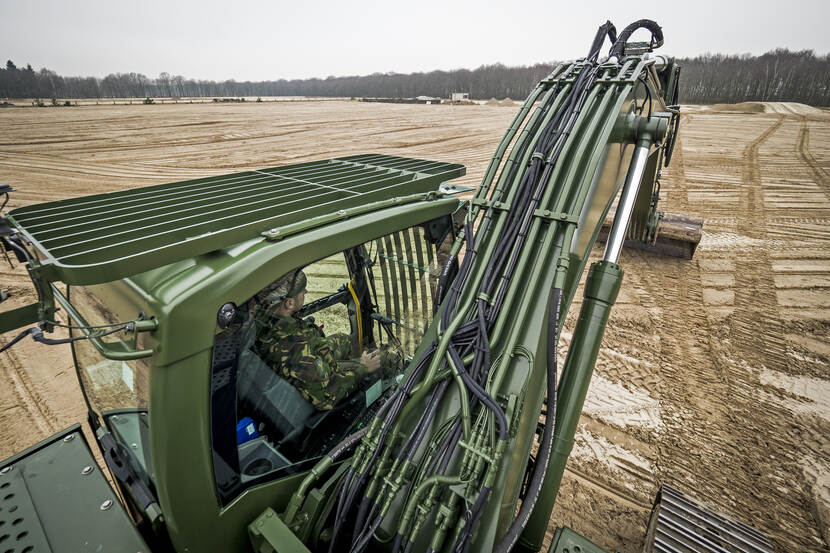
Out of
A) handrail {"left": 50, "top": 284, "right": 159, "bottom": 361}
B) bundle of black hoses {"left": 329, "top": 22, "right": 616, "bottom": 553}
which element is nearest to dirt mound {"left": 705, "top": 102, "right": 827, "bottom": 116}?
bundle of black hoses {"left": 329, "top": 22, "right": 616, "bottom": 553}

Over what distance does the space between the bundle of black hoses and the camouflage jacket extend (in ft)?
1.58

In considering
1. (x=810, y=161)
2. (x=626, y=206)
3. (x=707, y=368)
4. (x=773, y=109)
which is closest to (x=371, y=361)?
(x=626, y=206)


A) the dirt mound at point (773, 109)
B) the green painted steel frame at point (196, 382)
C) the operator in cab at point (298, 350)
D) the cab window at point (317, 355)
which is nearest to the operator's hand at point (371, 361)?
the cab window at point (317, 355)

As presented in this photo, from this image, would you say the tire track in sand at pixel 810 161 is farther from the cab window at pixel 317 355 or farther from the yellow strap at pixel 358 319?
the yellow strap at pixel 358 319

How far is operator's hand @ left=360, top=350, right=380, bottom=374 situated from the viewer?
2.60 m

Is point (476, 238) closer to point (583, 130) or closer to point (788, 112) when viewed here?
point (583, 130)

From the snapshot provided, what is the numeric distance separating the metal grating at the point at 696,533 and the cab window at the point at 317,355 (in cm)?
158

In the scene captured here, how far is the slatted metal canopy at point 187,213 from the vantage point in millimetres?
1324

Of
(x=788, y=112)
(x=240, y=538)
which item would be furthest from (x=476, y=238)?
(x=788, y=112)

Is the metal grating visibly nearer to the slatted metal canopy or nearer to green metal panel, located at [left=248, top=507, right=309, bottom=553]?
green metal panel, located at [left=248, top=507, right=309, bottom=553]

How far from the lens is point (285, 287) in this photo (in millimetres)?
1815

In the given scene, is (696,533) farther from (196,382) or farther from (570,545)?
(196,382)

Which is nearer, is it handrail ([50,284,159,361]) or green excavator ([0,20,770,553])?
handrail ([50,284,159,361])

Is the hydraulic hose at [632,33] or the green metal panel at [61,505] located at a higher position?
the hydraulic hose at [632,33]
